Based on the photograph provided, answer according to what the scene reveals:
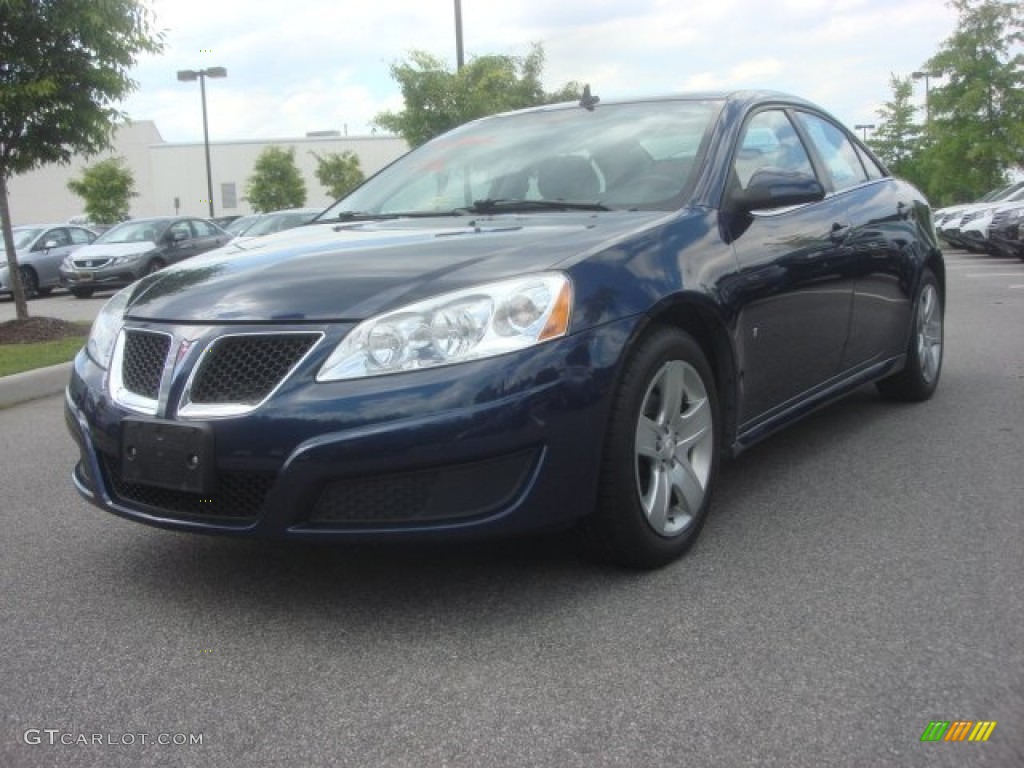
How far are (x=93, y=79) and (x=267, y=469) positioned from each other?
8.65 metres

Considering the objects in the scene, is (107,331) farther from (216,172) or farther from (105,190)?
(216,172)

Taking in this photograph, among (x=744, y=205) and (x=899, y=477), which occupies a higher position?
(x=744, y=205)

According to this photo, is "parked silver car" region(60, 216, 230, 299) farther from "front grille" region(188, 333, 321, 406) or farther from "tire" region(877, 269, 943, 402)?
"front grille" region(188, 333, 321, 406)

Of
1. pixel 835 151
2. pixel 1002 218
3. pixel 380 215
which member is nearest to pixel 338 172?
pixel 1002 218

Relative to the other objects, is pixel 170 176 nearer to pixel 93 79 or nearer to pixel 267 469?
pixel 93 79

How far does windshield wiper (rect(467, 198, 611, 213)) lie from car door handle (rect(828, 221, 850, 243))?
1.21 metres

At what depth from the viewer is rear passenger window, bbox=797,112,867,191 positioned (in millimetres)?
4863

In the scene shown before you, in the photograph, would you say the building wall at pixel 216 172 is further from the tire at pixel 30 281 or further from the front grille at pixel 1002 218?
the front grille at pixel 1002 218

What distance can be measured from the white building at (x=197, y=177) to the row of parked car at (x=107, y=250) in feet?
114

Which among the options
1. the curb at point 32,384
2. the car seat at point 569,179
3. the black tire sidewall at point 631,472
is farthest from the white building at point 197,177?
the black tire sidewall at point 631,472

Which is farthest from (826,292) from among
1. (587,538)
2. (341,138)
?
(341,138)

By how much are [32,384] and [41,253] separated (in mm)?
14260

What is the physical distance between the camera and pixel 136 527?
400cm

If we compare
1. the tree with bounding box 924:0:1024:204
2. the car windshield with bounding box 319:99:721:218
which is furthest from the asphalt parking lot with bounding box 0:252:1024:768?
the tree with bounding box 924:0:1024:204
